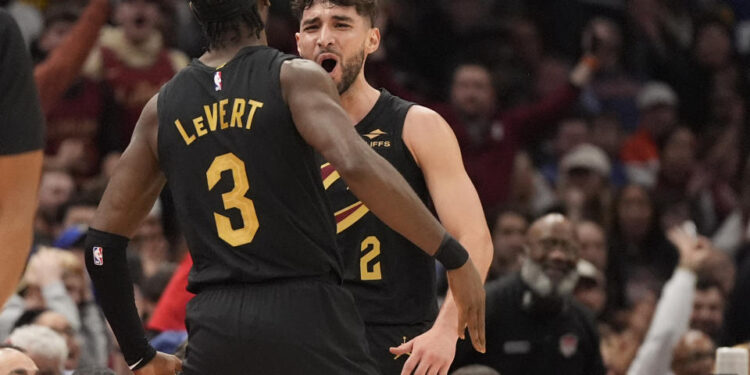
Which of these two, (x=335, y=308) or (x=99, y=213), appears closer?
(x=335, y=308)

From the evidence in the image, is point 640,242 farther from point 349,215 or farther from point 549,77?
point 349,215

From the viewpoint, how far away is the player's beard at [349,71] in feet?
17.1

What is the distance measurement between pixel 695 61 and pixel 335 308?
9.77 metres

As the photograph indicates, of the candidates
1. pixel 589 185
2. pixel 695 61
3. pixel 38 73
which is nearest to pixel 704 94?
pixel 695 61

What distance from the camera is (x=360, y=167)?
3666mm

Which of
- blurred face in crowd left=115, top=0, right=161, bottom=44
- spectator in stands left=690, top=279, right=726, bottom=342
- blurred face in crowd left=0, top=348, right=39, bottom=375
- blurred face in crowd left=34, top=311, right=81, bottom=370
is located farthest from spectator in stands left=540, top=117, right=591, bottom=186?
blurred face in crowd left=0, top=348, right=39, bottom=375

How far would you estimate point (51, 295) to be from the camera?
7977mm

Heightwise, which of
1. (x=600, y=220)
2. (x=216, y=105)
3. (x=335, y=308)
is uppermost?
(x=216, y=105)

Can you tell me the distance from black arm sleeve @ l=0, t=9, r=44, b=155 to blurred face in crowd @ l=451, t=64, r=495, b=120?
24.2 feet

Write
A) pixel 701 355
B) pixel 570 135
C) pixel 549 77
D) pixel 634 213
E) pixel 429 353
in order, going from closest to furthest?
pixel 429 353
pixel 701 355
pixel 634 213
pixel 570 135
pixel 549 77

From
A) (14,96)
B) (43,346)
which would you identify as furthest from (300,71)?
(43,346)

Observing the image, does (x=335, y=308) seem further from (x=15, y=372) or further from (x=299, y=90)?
(x=15, y=372)

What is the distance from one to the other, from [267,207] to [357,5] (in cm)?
162

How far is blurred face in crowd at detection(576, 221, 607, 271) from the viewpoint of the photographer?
9.91 m
